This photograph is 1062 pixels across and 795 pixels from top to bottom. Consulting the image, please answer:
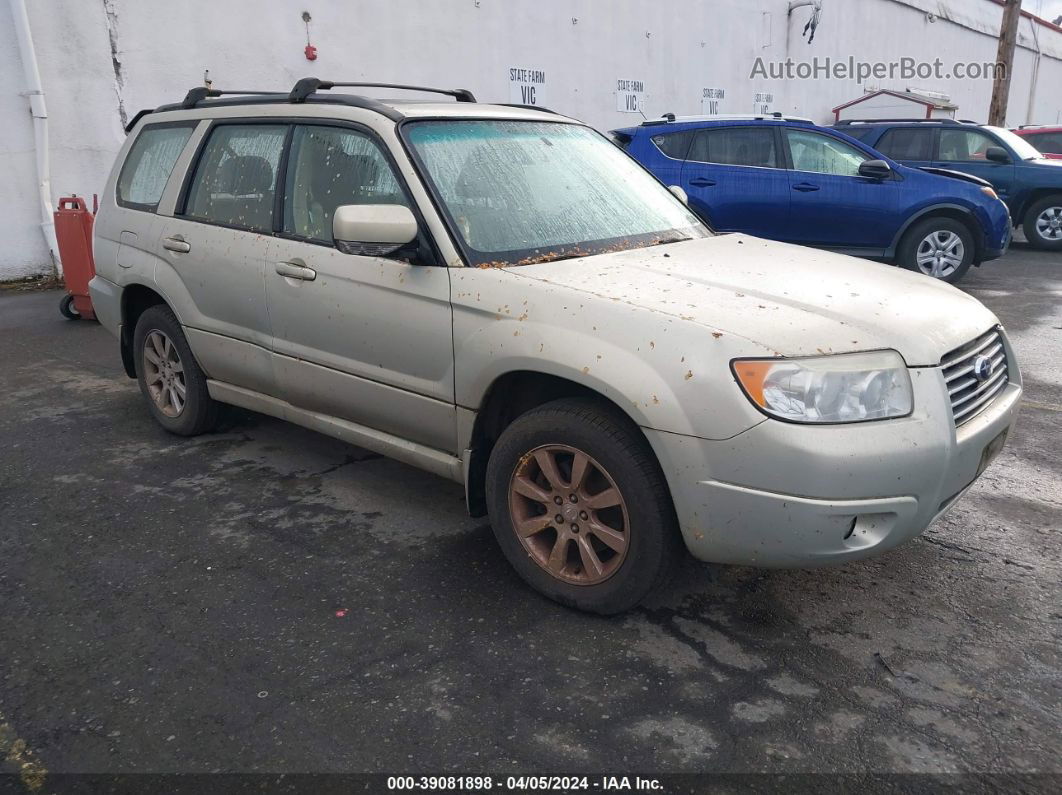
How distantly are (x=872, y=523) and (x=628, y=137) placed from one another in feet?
26.3

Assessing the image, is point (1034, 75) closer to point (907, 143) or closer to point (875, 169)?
point (907, 143)

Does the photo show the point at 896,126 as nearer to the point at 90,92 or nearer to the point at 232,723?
the point at 90,92

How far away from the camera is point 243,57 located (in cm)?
1091

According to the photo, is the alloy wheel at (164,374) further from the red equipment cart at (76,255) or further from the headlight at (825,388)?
the red equipment cart at (76,255)

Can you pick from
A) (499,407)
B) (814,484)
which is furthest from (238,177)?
(814,484)

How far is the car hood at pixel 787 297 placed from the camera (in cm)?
277

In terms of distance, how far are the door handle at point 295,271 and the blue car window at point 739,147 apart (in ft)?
22.1

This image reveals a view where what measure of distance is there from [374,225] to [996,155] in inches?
472

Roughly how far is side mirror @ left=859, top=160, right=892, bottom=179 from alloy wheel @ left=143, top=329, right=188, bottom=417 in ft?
23.4

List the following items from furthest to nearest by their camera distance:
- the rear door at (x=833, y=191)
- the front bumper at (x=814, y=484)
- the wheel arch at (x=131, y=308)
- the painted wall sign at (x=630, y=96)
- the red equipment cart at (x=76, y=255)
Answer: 1. the painted wall sign at (x=630, y=96)
2. the rear door at (x=833, y=191)
3. the red equipment cart at (x=76, y=255)
4. the wheel arch at (x=131, y=308)
5. the front bumper at (x=814, y=484)

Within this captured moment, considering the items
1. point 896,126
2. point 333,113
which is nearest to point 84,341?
point 333,113

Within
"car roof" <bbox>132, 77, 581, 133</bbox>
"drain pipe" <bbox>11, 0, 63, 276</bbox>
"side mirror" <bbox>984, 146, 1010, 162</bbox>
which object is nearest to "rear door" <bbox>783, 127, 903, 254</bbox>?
"side mirror" <bbox>984, 146, 1010, 162</bbox>

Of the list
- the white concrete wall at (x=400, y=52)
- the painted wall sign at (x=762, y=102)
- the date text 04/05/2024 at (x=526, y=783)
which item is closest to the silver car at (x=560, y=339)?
the date text 04/05/2024 at (x=526, y=783)

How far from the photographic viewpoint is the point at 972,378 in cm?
305
